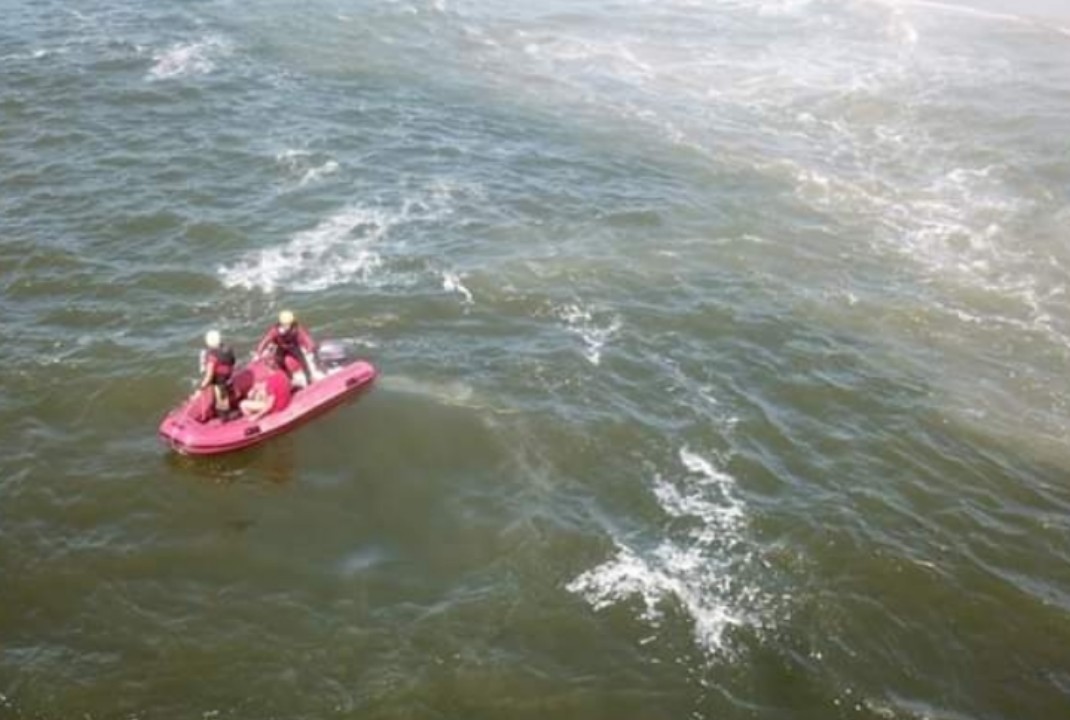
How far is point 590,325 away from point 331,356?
6.73 meters

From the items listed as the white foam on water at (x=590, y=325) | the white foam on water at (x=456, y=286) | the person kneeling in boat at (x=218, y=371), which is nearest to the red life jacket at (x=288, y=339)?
the person kneeling in boat at (x=218, y=371)

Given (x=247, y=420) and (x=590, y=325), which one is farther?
(x=590, y=325)

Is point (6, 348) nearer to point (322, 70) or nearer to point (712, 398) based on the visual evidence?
point (712, 398)

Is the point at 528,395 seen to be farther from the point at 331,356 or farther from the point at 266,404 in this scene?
the point at 266,404

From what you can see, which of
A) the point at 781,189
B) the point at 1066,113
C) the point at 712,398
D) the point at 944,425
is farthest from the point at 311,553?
the point at 1066,113

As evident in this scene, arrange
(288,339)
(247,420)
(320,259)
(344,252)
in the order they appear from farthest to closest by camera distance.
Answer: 1. (344,252)
2. (320,259)
3. (288,339)
4. (247,420)

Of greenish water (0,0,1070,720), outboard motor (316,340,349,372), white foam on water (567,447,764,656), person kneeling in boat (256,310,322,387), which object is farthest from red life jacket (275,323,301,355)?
white foam on water (567,447,764,656)

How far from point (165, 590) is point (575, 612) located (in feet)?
22.7

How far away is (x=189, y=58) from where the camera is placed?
3994cm

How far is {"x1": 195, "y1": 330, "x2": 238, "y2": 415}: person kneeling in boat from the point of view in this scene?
19703mm

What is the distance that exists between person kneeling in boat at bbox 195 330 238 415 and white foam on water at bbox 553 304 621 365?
8347 millimetres

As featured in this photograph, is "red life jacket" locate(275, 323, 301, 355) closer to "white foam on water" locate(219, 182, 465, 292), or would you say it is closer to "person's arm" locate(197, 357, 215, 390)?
"person's arm" locate(197, 357, 215, 390)

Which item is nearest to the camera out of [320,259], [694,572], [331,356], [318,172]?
[694,572]

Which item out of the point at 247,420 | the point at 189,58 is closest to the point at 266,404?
the point at 247,420
